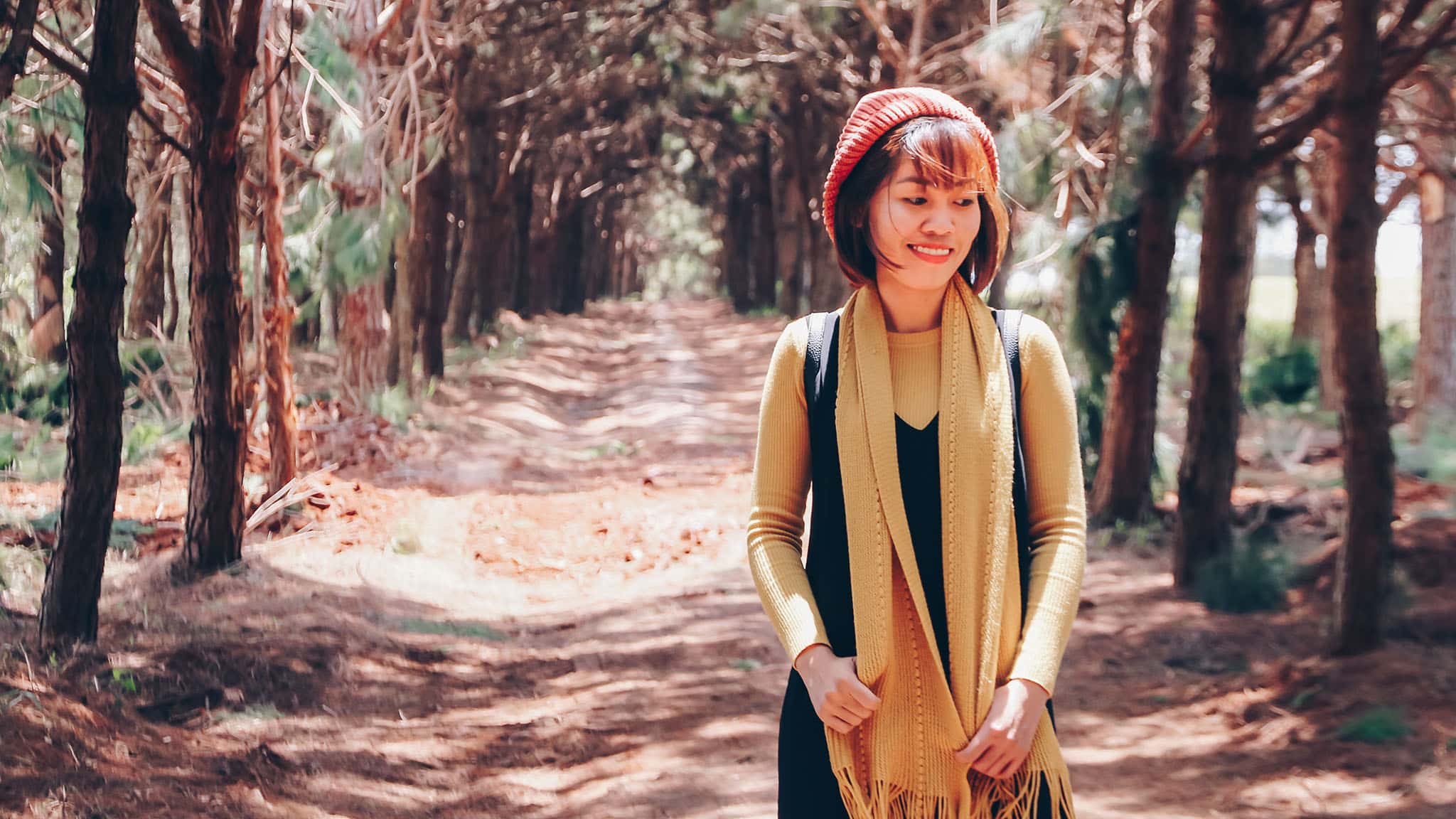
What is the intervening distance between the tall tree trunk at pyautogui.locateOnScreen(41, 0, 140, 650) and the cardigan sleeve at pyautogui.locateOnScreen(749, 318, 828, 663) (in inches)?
155

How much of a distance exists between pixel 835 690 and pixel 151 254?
11.8 meters

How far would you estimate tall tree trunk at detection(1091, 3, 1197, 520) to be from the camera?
884 cm

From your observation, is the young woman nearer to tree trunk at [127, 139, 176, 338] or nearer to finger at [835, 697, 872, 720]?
finger at [835, 697, 872, 720]

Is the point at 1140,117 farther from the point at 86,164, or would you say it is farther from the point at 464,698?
the point at 86,164

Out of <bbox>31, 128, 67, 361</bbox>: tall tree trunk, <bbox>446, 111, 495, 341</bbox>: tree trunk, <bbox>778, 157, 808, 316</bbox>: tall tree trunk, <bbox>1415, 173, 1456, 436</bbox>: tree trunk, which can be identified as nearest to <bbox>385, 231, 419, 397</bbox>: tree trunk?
<bbox>31, 128, 67, 361</bbox>: tall tree trunk

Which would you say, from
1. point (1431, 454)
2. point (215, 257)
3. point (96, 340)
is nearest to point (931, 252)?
point (96, 340)

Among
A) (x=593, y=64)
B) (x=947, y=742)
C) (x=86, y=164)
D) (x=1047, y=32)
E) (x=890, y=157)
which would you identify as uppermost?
(x=593, y=64)

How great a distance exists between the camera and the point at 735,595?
8195 mm

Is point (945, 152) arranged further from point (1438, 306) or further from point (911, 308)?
point (1438, 306)

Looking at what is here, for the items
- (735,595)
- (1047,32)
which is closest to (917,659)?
(735,595)

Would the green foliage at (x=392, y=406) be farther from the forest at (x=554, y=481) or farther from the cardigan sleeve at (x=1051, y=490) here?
the cardigan sleeve at (x=1051, y=490)

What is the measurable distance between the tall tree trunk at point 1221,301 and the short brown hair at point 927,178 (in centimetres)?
580

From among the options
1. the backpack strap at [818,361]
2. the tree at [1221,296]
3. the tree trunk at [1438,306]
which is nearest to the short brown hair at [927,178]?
the backpack strap at [818,361]

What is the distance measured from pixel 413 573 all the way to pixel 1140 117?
20.2 ft
